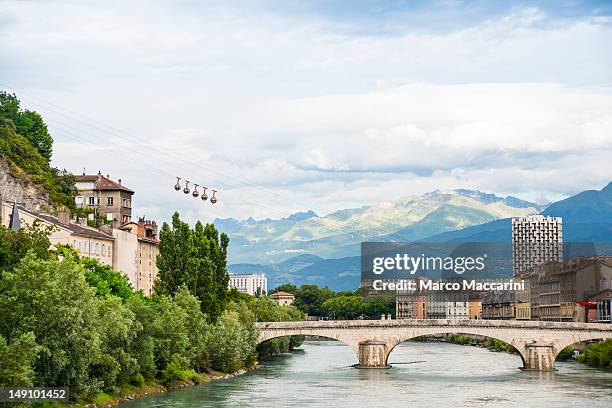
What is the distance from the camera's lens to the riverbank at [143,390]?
55.3m

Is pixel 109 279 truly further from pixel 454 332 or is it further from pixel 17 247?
pixel 454 332

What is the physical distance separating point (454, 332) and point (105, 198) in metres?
48.6

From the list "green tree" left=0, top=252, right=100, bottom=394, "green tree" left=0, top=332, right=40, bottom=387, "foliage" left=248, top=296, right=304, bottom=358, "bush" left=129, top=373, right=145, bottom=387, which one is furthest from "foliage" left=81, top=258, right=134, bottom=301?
"green tree" left=0, top=332, right=40, bottom=387

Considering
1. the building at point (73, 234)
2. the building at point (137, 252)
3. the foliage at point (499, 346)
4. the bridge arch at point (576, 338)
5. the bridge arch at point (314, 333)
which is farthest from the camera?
the foliage at point (499, 346)

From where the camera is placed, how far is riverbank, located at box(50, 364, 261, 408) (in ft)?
181

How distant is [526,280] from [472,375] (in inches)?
3794

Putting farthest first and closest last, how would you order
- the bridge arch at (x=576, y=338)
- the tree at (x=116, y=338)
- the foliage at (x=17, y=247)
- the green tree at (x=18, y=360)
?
the bridge arch at (x=576, y=338) < the tree at (x=116, y=338) < the foliage at (x=17, y=247) < the green tree at (x=18, y=360)

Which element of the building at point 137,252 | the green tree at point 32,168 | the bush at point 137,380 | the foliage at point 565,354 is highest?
the green tree at point 32,168

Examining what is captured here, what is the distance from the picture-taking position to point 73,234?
9144cm

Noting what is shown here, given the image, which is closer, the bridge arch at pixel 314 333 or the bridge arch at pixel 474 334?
the bridge arch at pixel 474 334

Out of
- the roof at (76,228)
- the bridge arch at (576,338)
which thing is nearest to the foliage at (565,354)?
the bridge arch at (576,338)

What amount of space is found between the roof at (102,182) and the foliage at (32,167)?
12.3 ft

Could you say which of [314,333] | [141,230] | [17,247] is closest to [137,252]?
[141,230]

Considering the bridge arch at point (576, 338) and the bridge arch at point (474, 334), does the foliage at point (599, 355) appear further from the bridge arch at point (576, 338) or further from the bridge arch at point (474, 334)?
the bridge arch at point (474, 334)
